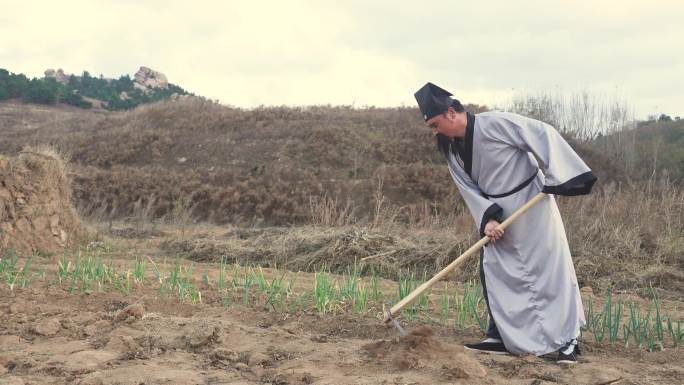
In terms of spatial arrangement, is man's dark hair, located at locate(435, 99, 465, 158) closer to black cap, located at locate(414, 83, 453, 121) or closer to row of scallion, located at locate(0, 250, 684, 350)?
black cap, located at locate(414, 83, 453, 121)

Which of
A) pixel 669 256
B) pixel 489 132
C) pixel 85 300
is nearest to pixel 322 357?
pixel 489 132

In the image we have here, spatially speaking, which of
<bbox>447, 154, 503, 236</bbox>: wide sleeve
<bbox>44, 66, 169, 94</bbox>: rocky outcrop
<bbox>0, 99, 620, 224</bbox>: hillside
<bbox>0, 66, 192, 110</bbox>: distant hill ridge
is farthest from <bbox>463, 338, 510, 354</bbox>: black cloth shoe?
<bbox>44, 66, 169, 94</bbox>: rocky outcrop

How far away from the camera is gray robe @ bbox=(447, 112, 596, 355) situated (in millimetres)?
4102

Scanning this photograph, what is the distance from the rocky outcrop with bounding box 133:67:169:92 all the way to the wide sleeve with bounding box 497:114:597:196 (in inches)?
2650

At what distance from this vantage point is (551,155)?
161 inches

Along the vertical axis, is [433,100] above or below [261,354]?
above

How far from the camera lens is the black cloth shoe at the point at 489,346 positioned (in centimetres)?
436

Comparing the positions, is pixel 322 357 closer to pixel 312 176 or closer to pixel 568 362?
pixel 568 362

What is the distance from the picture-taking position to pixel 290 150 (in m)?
27.5

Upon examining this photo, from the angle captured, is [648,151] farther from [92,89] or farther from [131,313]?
[92,89]

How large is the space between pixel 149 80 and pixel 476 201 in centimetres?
7008

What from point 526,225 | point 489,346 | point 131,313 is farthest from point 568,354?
point 131,313

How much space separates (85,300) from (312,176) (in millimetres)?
19091

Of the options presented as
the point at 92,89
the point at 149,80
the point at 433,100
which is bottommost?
the point at 433,100
